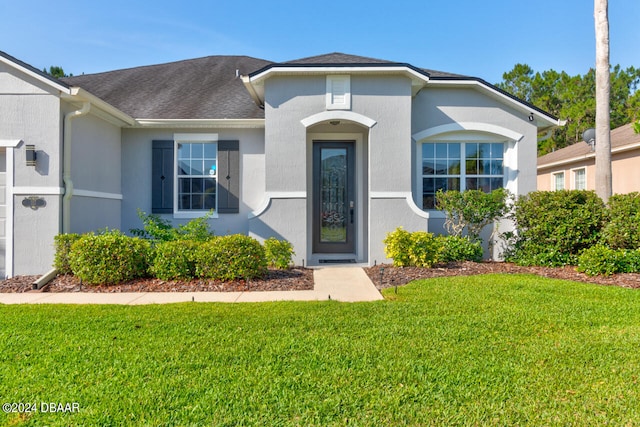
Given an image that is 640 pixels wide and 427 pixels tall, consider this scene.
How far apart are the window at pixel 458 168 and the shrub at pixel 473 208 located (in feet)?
3.11

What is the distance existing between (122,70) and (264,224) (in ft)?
28.4

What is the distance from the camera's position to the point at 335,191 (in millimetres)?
9203

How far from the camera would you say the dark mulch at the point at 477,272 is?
6.43 metres

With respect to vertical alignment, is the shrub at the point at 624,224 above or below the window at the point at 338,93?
below

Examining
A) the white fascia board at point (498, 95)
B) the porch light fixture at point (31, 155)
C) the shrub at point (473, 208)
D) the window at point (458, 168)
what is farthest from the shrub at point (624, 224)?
the porch light fixture at point (31, 155)

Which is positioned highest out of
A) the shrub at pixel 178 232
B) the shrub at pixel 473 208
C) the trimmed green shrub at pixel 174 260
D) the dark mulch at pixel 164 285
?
the shrub at pixel 473 208

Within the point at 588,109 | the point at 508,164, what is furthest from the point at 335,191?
the point at 588,109

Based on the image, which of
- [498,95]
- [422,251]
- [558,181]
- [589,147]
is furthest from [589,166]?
[422,251]

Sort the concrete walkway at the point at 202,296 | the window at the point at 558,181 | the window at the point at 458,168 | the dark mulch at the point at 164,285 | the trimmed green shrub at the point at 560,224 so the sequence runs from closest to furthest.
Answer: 1. the concrete walkway at the point at 202,296
2. the dark mulch at the point at 164,285
3. the trimmed green shrub at the point at 560,224
4. the window at the point at 458,168
5. the window at the point at 558,181

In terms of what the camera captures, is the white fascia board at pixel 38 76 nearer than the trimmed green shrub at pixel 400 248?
Yes

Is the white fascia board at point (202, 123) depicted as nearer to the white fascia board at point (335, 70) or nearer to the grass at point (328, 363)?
the white fascia board at point (335, 70)

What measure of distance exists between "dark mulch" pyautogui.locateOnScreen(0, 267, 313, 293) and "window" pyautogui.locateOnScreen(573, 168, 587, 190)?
13.6 meters

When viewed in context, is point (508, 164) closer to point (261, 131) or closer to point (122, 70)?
point (261, 131)

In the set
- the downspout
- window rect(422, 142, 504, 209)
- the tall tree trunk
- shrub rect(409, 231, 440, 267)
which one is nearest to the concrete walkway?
shrub rect(409, 231, 440, 267)
